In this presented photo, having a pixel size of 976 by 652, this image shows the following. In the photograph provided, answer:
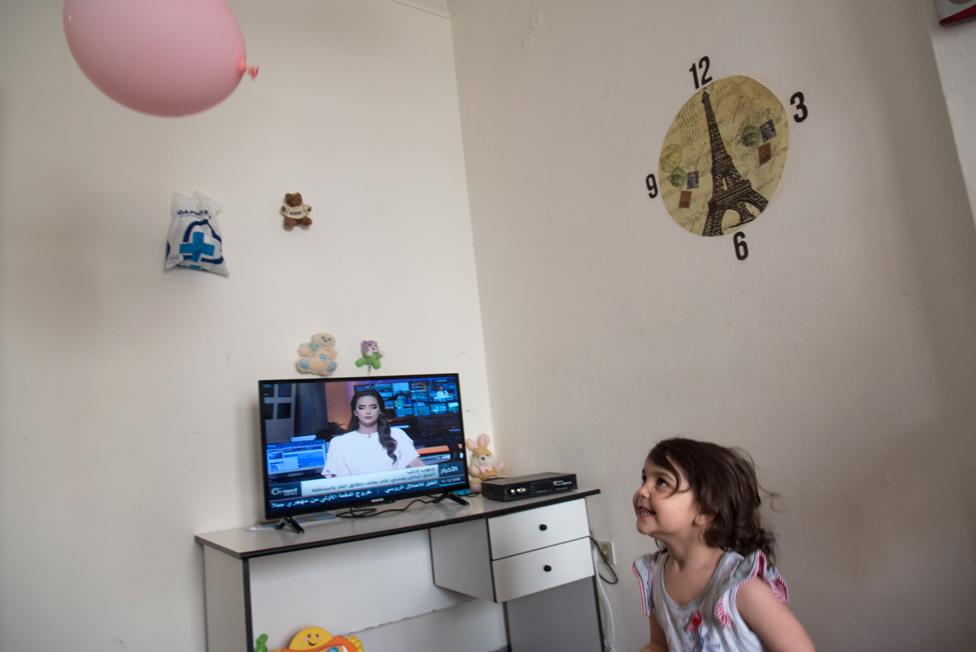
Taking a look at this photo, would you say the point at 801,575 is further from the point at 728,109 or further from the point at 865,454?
the point at 728,109

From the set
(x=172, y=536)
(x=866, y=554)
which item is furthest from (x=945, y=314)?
(x=172, y=536)

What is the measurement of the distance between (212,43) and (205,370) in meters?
1.17

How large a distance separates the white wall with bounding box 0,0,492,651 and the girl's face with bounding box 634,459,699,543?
1498mm

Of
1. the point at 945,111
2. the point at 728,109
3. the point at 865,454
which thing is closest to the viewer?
the point at 945,111

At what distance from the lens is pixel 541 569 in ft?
6.98

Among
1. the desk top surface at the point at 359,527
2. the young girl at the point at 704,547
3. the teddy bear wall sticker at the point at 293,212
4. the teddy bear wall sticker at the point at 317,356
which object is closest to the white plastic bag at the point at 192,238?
the teddy bear wall sticker at the point at 293,212

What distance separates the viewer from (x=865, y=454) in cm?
158

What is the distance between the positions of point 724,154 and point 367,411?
1463 mm

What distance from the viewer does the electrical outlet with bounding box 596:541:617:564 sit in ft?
7.52

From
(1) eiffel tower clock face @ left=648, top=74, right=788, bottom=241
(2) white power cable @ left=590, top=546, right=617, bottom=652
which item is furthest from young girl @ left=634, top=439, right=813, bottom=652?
(2) white power cable @ left=590, top=546, right=617, bottom=652

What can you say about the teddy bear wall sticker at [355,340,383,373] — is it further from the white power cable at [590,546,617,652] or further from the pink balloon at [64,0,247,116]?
the pink balloon at [64,0,247,116]

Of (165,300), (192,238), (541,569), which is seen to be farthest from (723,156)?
(165,300)

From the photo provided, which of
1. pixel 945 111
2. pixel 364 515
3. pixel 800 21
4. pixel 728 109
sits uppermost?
pixel 800 21

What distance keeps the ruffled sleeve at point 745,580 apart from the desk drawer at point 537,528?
38.3 inches
